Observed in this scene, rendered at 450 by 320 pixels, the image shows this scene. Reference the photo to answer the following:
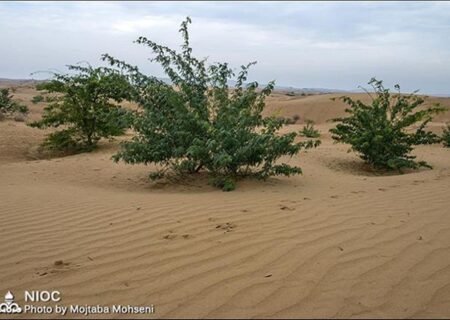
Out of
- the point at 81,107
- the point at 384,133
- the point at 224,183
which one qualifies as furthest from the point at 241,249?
the point at 81,107

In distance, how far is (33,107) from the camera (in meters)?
27.8

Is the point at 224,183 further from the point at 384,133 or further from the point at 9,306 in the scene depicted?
the point at 384,133

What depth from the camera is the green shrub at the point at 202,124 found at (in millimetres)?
6645

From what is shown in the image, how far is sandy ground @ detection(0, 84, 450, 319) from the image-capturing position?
9.04 feet

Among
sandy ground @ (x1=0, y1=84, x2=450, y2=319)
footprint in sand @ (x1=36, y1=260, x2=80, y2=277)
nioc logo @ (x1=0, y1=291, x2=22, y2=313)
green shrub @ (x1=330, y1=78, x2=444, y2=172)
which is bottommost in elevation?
nioc logo @ (x1=0, y1=291, x2=22, y2=313)

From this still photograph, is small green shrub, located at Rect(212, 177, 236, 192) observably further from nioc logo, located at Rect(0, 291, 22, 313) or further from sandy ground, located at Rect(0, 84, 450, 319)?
nioc logo, located at Rect(0, 291, 22, 313)

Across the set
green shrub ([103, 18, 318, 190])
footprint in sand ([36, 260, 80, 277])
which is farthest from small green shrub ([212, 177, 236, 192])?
footprint in sand ([36, 260, 80, 277])

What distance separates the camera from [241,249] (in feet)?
11.8

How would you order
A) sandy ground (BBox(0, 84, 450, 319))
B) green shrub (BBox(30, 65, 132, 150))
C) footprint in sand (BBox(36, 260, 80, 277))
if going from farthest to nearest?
green shrub (BBox(30, 65, 132, 150))
footprint in sand (BBox(36, 260, 80, 277))
sandy ground (BBox(0, 84, 450, 319))

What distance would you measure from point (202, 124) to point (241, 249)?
3253mm

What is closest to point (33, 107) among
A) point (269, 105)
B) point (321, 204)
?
point (269, 105)

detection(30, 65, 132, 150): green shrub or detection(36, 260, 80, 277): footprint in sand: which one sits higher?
detection(30, 65, 132, 150): green shrub

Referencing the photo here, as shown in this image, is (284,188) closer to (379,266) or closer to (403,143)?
(379,266)

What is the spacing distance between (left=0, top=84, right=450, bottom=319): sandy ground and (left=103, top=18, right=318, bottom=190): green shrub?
1.78ft
